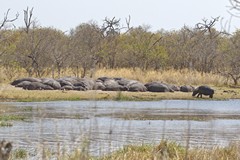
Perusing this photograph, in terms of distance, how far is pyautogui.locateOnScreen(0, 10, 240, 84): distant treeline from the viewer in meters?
43.9

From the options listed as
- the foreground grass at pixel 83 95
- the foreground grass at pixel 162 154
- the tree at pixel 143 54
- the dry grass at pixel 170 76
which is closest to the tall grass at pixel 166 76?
the dry grass at pixel 170 76

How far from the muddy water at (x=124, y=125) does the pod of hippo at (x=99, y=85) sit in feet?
15.0

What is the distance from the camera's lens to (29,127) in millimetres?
17797

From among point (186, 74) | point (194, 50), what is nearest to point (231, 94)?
point (186, 74)

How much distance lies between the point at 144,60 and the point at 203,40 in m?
6.30

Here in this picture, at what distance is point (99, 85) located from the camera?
36.3m

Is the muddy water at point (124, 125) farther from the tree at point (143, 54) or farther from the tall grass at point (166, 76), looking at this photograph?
the tree at point (143, 54)

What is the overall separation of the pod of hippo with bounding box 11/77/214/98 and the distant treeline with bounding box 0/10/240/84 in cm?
258

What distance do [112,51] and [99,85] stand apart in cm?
1763

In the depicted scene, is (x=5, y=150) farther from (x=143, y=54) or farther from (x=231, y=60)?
(x=143, y=54)

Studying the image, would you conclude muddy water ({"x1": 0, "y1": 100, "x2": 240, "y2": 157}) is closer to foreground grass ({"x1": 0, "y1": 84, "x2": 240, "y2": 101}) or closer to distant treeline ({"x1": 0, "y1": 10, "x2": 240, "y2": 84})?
foreground grass ({"x1": 0, "y1": 84, "x2": 240, "y2": 101})

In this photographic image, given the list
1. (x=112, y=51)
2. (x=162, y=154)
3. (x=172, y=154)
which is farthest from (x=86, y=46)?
(x=162, y=154)

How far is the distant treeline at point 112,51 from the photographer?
4391 cm

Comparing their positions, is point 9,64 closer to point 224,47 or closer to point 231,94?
point 231,94
